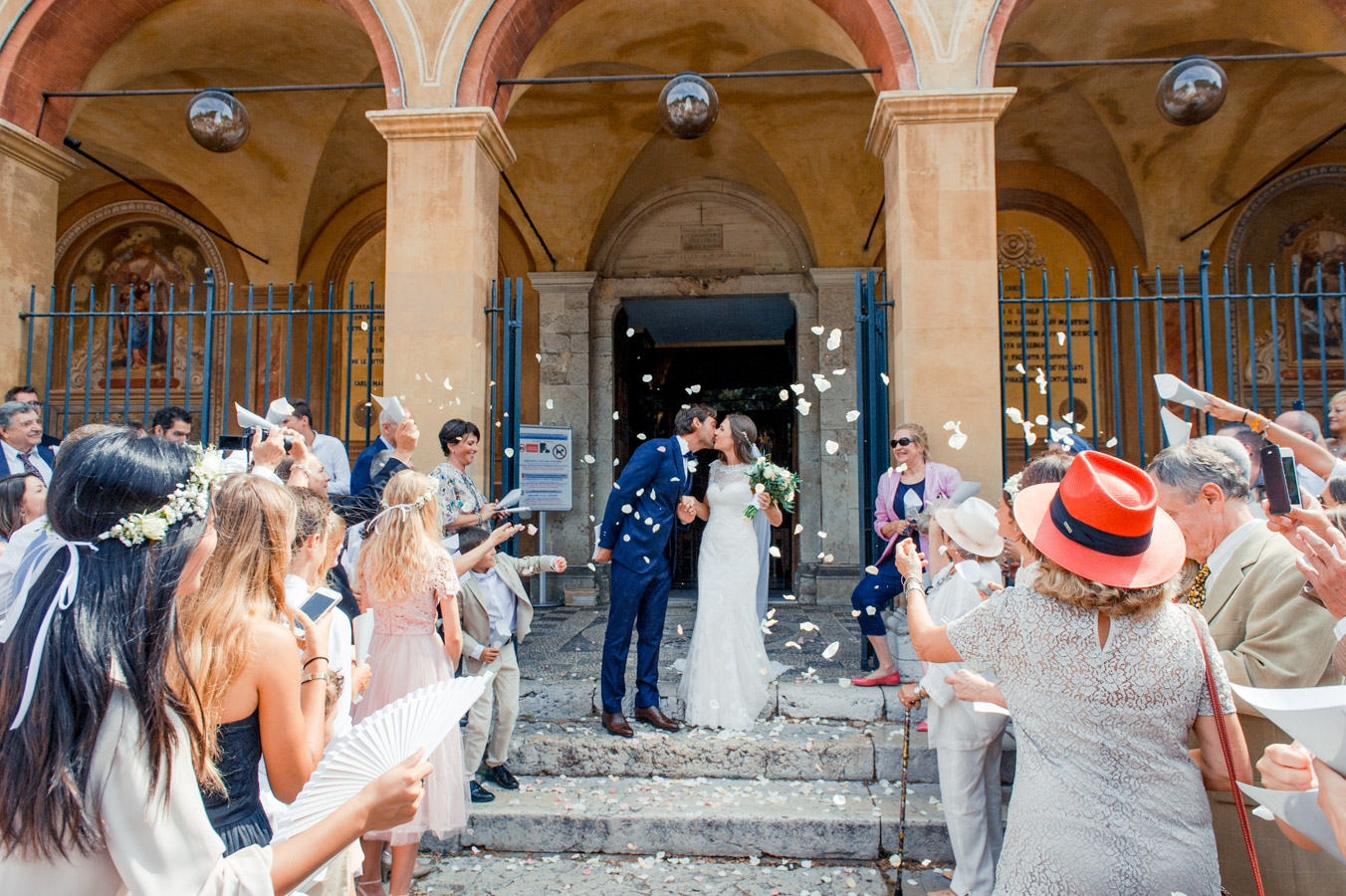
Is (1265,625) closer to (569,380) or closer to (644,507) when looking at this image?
(644,507)

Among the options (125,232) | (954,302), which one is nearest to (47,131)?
(125,232)

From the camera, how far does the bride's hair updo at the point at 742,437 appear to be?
17.6 ft

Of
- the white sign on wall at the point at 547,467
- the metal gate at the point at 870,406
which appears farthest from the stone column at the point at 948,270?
the white sign on wall at the point at 547,467

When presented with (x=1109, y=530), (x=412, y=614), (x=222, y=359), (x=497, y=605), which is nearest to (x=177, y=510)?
(x=1109, y=530)

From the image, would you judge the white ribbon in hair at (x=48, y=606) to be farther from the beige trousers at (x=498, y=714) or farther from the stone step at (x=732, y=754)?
the stone step at (x=732, y=754)

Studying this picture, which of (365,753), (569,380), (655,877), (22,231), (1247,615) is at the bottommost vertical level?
(655,877)

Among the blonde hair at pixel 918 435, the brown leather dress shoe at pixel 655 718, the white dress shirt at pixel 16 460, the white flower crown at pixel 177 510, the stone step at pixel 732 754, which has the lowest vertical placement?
the stone step at pixel 732 754

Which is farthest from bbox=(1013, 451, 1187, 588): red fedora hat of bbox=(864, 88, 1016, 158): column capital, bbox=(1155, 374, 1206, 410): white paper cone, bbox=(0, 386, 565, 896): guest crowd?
bbox=(864, 88, 1016, 158): column capital

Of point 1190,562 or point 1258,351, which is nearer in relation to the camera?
point 1190,562

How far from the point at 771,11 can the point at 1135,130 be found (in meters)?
4.74

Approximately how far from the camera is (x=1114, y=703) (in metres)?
1.93

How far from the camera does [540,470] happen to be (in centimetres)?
945

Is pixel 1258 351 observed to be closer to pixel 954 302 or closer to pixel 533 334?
pixel 954 302

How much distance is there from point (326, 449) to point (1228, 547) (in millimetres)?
5954
